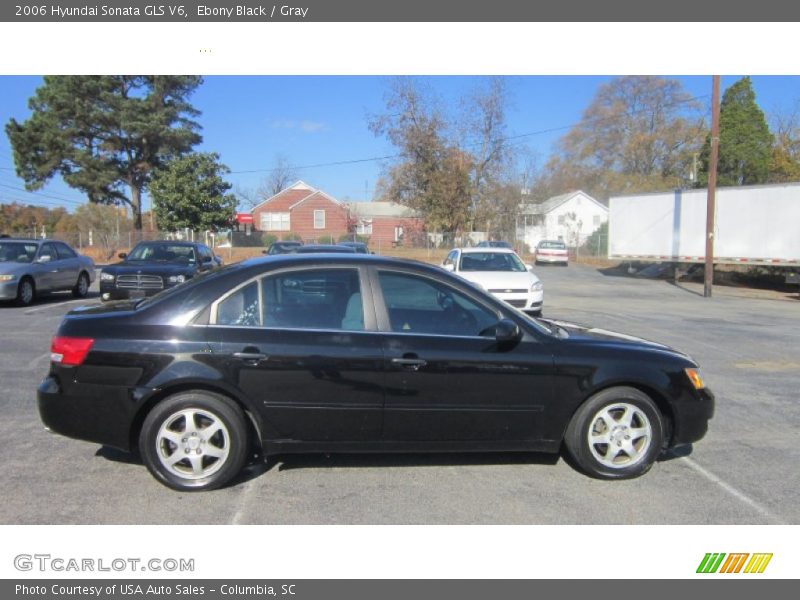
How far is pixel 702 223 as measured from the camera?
23.7 metres

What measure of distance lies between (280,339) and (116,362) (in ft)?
3.52

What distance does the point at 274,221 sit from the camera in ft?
189

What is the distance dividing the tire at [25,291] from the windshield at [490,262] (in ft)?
30.6

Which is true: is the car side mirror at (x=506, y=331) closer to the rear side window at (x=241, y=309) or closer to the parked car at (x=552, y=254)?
the rear side window at (x=241, y=309)

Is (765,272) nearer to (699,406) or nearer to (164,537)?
(699,406)

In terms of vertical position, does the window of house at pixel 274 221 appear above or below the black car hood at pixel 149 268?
above

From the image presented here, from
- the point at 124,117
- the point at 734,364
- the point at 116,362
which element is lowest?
the point at 734,364

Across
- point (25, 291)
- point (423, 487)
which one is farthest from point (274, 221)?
point (423, 487)

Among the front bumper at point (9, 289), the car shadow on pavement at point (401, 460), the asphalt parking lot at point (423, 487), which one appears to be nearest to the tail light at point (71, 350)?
the asphalt parking lot at point (423, 487)

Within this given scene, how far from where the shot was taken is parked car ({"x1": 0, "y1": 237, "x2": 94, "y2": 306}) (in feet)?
43.8

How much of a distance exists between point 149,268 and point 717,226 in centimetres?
1954

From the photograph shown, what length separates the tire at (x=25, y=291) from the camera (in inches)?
531

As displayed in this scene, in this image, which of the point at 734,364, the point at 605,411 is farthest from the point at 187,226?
the point at 605,411

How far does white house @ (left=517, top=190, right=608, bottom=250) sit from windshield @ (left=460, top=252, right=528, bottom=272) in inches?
1439
